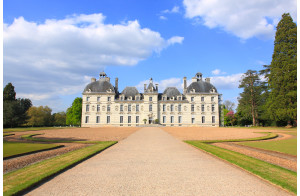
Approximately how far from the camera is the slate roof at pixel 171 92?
182 ft

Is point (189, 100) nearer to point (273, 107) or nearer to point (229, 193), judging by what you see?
Result: point (273, 107)

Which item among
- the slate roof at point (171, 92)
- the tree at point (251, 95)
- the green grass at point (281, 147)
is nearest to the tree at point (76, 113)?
the slate roof at point (171, 92)

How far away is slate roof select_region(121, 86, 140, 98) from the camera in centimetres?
5579

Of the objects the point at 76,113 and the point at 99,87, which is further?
the point at 76,113

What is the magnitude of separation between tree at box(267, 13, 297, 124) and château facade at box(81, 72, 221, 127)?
17870 mm

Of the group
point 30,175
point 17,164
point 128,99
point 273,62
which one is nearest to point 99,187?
point 30,175

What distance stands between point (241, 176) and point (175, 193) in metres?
2.32

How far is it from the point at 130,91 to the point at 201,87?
18.6 m

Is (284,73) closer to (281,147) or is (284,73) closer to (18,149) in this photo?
(281,147)

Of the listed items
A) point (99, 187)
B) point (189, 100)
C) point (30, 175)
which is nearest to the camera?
point (99, 187)

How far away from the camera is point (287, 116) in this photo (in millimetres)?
34000

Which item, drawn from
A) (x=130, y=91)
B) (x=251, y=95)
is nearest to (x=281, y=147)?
(x=251, y=95)

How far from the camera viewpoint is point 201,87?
5525 centimetres

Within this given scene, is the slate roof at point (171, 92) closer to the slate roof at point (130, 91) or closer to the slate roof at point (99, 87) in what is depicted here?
the slate roof at point (130, 91)
